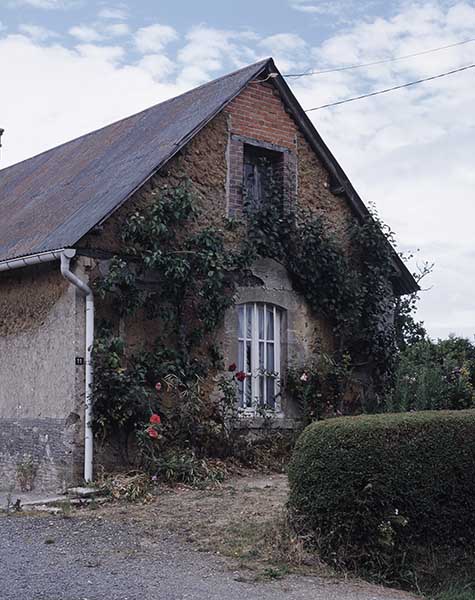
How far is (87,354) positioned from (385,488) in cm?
448

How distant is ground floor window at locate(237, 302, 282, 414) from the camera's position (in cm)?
1253

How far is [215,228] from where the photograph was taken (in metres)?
12.0

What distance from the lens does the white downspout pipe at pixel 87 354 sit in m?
10.5

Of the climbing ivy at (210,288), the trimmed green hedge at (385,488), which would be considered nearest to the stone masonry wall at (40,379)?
the climbing ivy at (210,288)

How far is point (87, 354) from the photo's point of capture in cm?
1069

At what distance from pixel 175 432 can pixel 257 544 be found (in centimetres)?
362

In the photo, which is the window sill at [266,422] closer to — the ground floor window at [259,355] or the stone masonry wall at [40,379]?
the ground floor window at [259,355]

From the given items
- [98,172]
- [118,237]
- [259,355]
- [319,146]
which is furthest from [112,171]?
[259,355]

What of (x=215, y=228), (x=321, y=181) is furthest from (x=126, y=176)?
(x=321, y=181)

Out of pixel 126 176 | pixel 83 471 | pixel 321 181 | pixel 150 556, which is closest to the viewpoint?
pixel 150 556

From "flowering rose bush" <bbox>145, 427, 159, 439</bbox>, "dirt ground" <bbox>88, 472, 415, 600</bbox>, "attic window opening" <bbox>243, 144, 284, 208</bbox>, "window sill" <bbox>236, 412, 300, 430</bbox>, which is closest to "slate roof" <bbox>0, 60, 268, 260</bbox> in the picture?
"attic window opening" <bbox>243, 144, 284, 208</bbox>

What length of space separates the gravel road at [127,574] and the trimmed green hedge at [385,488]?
0.48m

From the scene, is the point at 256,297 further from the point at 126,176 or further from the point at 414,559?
the point at 414,559

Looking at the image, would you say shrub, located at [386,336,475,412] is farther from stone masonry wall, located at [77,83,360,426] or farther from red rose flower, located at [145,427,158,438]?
red rose flower, located at [145,427,158,438]
